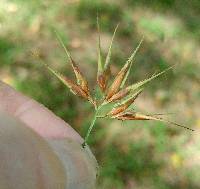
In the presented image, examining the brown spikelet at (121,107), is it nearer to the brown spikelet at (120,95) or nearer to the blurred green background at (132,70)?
the brown spikelet at (120,95)

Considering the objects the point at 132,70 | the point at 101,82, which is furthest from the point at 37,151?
the point at 132,70

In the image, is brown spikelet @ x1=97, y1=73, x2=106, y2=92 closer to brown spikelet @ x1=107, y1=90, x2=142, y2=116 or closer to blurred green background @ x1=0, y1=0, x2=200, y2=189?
brown spikelet @ x1=107, y1=90, x2=142, y2=116

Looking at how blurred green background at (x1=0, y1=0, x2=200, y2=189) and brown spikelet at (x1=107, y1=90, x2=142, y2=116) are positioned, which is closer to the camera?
brown spikelet at (x1=107, y1=90, x2=142, y2=116)

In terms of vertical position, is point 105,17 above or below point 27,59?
above

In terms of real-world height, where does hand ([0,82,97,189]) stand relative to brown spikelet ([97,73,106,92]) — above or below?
below

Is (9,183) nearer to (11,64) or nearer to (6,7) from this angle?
(11,64)

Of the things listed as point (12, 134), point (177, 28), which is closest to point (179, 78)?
point (177, 28)

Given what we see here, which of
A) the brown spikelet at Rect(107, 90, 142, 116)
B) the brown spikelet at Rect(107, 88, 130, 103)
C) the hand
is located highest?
the brown spikelet at Rect(107, 88, 130, 103)

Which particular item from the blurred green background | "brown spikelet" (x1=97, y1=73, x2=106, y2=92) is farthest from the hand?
the blurred green background
